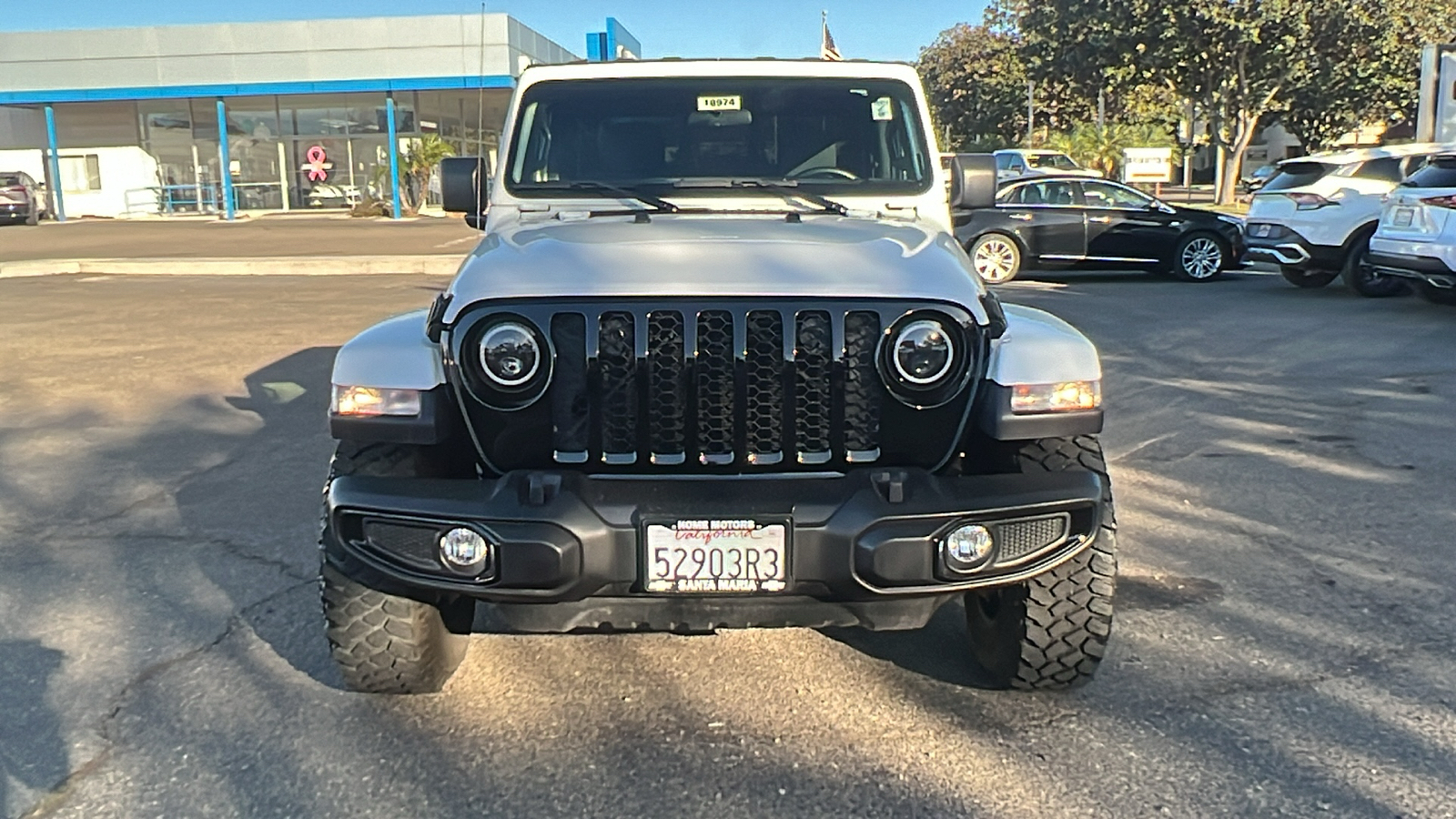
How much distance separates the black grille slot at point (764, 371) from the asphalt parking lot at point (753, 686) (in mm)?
893

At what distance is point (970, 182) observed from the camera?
4.59 m

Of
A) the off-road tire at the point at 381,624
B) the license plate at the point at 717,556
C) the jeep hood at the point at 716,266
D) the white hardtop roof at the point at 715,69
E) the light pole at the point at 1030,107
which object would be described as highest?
the light pole at the point at 1030,107

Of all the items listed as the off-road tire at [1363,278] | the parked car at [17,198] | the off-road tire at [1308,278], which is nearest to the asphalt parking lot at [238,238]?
the parked car at [17,198]

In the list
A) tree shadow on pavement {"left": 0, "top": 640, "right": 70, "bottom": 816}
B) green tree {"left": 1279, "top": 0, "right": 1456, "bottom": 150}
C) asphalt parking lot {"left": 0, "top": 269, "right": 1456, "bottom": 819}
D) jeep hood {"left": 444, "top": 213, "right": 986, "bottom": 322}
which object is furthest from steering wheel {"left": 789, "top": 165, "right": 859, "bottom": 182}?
green tree {"left": 1279, "top": 0, "right": 1456, "bottom": 150}

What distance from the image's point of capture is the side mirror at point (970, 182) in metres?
4.59

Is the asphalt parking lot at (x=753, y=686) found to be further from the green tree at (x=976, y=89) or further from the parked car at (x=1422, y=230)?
the green tree at (x=976, y=89)

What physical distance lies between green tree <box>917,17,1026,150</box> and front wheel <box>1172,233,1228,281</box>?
39246mm

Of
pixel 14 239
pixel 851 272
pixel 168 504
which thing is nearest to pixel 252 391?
pixel 168 504

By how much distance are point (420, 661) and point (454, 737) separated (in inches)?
9.0

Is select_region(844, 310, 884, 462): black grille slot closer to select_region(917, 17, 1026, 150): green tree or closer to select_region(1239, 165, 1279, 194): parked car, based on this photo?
select_region(1239, 165, 1279, 194): parked car

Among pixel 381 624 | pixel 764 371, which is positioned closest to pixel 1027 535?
pixel 764 371

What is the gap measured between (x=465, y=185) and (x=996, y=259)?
36.3ft

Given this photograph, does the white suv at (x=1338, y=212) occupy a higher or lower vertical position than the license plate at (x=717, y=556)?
higher

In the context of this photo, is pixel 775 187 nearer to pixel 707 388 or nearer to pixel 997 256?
pixel 707 388
